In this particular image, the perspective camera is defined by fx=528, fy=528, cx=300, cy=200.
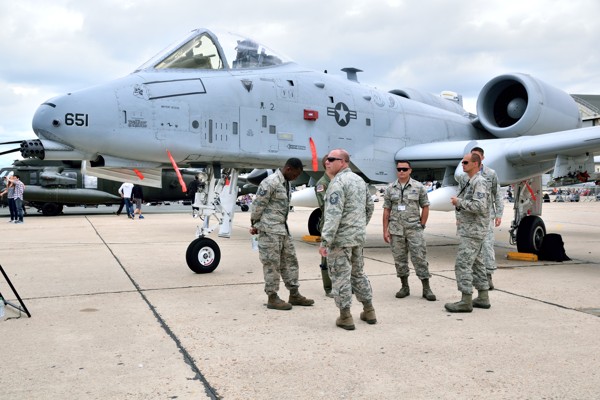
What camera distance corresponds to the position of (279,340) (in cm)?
411

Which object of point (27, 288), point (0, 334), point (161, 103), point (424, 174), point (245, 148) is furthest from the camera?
point (424, 174)

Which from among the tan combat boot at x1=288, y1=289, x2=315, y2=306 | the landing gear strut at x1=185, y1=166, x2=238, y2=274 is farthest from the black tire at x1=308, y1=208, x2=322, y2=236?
the tan combat boot at x1=288, y1=289, x2=315, y2=306

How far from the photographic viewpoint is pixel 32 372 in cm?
337

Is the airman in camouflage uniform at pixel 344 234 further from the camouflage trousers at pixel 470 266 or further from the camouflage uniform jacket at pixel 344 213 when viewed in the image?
the camouflage trousers at pixel 470 266

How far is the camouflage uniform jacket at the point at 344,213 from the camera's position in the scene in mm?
4320

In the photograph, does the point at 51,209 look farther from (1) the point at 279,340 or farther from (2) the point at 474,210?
(2) the point at 474,210

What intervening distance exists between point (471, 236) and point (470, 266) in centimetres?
29

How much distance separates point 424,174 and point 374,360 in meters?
7.53

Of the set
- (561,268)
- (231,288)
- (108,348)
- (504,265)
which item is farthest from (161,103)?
(561,268)

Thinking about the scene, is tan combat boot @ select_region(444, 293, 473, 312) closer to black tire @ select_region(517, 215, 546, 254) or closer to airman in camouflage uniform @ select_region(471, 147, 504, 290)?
airman in camouflage uniform @ select_region(471, 147, 504, 290)

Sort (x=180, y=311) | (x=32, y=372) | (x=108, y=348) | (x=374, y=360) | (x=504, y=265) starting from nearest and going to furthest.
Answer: (x=32, y=372) < (x=374, y=360) < (x=108, y=348) < (x=180, y=311) < (x=504, y=265)

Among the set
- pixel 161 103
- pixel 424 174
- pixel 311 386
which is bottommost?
pixel 311 386

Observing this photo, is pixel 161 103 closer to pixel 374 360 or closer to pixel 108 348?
pixel 108 348

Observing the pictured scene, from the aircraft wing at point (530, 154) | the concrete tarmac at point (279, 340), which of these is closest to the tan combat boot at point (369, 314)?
the concrete tarmac at point (279, 340)
